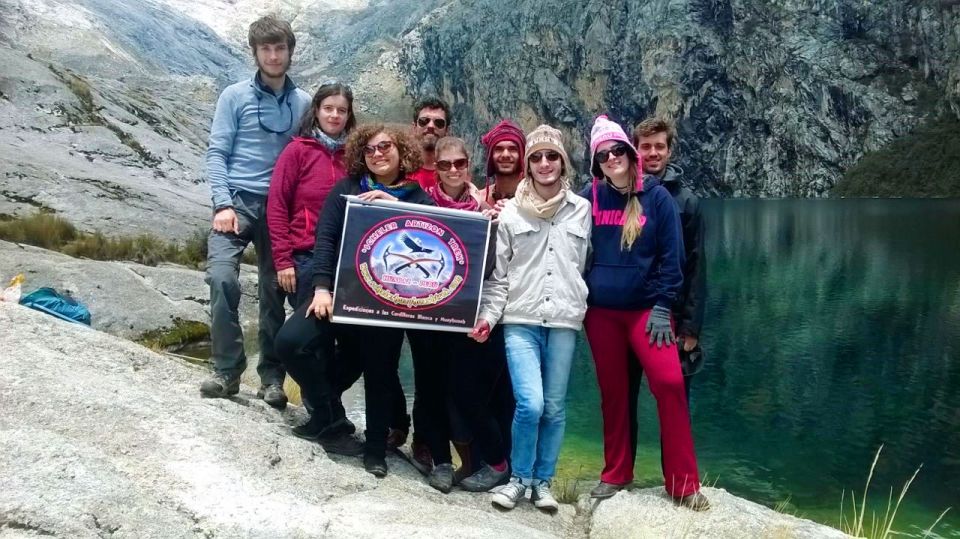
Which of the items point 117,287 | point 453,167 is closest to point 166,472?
point 453,167

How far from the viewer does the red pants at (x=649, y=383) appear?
5.14m

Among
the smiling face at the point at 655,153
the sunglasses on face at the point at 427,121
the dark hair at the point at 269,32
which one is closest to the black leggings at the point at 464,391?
the smiling face at the point at 655,153

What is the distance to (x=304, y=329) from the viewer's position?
4949 millimetres

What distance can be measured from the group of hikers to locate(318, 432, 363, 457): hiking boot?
1cm

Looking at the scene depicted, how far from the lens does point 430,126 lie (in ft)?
20.6

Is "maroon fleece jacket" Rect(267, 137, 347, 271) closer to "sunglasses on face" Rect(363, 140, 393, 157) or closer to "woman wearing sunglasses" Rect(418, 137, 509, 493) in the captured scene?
"sunglasses on face" Rect(363, 140, 393, 157)

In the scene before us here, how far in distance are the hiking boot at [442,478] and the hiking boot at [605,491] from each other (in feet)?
3.81

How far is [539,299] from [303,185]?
1971 mm

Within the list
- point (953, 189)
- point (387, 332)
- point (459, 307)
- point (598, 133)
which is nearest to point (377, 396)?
point (387, 332)

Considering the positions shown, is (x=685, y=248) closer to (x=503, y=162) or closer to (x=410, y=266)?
(x=503, y=162)

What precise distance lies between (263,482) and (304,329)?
1.09m

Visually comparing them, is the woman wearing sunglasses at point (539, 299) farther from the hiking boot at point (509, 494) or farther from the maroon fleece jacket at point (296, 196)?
the maroon fleece jacket at point (296, 196)

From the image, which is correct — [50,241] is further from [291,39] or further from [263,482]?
[263,482]

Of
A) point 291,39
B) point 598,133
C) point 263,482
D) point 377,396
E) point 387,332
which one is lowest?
point 263,482
